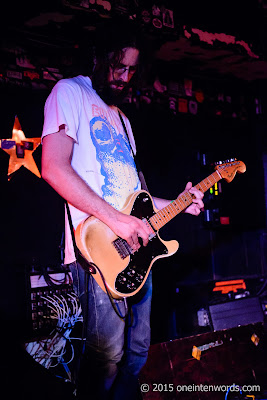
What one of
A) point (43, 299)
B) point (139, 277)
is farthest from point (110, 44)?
point (43, 299)

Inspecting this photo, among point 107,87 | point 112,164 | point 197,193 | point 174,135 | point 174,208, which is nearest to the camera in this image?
point 112,164

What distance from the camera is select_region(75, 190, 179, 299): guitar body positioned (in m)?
1.95

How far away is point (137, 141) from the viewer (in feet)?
14.1

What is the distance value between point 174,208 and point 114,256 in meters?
0.67

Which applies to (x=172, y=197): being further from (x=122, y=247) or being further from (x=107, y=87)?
(x=122, y=247)

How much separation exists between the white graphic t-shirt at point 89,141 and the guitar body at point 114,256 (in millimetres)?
77

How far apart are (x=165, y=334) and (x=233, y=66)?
319 cm

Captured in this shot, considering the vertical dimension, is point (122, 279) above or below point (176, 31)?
below

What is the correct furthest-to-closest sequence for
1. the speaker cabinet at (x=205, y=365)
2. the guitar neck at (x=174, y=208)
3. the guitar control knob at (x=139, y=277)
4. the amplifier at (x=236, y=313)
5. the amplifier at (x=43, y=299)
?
the amplifier at (x=236, y=313) < the amplifier at (x=43, y=299) < the speaker cabinet at (x=205, y=365) < the guitar neck at (x=174, y=208) < the guitar control knob at (x=139, y=277)

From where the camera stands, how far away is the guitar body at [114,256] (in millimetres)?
1949

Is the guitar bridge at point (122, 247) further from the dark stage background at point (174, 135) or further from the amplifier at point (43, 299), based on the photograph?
the amplifier at point (43, 299)

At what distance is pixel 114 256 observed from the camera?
2008 millimetres

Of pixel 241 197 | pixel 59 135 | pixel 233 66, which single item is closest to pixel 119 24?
pixel 59 135

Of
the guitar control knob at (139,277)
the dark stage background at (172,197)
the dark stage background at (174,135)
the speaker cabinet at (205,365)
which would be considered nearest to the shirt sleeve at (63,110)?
the dark stage background at (174,135)
